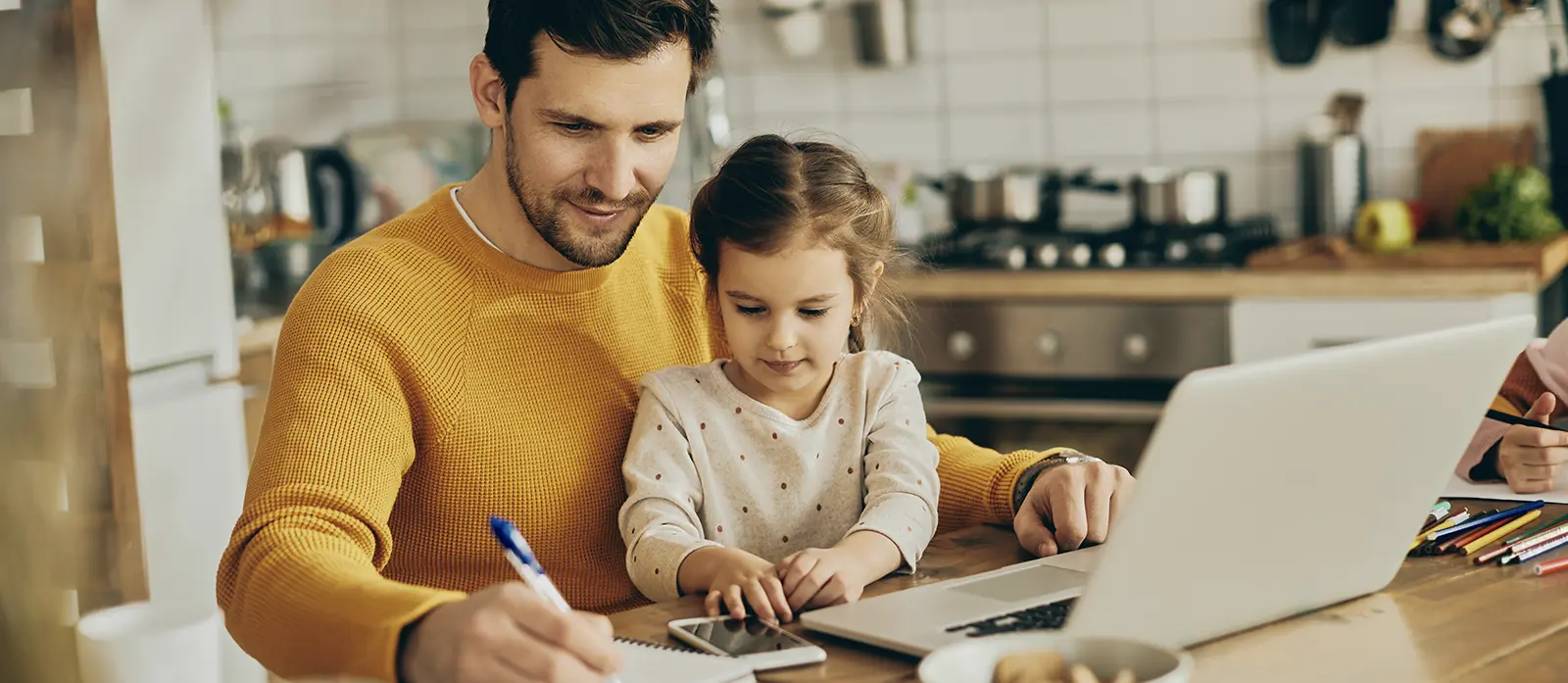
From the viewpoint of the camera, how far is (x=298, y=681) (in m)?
0.96

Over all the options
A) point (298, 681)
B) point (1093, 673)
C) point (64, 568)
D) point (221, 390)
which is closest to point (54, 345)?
point (64, 568)

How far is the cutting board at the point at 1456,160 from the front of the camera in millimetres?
3232

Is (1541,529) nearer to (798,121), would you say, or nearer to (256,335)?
(256,335)

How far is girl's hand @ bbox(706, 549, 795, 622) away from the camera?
Answer: 1.00m

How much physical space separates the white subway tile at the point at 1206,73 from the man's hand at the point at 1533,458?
2.24m

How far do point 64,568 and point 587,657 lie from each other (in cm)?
54

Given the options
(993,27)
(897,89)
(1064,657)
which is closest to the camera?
(1064,657)

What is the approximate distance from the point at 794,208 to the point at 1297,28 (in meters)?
2.46

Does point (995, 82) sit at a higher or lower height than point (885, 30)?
lower

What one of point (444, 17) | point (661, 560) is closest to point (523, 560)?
point (661, 560)

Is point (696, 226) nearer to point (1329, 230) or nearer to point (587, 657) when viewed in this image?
point (587, 657)

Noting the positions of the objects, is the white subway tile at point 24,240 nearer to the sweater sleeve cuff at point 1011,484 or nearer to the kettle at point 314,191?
the sweater sleeve cuff at point 1011,484

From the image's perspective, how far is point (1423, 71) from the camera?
10.9 feet

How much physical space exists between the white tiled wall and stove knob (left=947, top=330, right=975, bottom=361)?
2.14ft
